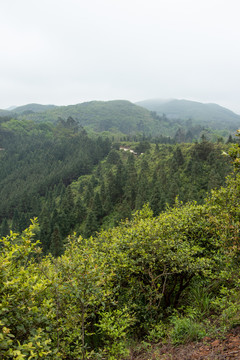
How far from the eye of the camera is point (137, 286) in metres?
8.52

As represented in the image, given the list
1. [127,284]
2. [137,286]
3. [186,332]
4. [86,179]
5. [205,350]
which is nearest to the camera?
[205,350]

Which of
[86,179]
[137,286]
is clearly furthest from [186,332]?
[86,179]

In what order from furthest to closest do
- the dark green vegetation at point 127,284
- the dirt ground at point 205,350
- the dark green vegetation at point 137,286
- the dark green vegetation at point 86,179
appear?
the dark green vegetation at point 86,179 → the dirt ground at point 205,350 → the dark green vegetation at point 137,286 → the dark green vegetation at point 127,284

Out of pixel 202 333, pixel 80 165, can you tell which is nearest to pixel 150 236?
pixel 202 333

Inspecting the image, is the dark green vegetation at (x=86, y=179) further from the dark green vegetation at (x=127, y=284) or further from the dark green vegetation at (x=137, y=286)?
the dark green vegetation at (x=137, y=286)

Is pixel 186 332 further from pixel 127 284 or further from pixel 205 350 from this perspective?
pixel 127 284

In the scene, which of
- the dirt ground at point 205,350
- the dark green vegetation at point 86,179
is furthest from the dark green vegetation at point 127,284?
the dark green vegetation at point 86,179

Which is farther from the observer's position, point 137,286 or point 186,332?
point 137,286

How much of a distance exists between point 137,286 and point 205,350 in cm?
313

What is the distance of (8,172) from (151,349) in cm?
12760

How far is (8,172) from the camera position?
118562 millimetres

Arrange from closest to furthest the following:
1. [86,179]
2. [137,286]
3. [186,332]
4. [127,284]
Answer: [186,332], [137,286], [127,284], [86,179]

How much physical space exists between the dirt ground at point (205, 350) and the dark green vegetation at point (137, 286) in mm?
286

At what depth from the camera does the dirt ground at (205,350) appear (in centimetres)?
546
